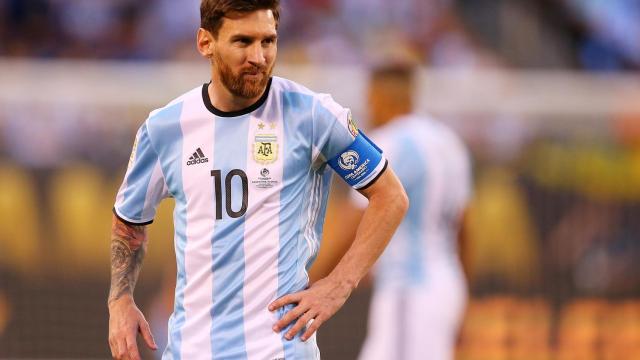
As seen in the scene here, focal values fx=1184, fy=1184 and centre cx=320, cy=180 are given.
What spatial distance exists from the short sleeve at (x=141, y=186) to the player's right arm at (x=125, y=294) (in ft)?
0.18

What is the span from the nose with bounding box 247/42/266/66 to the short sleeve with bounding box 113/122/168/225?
49cm

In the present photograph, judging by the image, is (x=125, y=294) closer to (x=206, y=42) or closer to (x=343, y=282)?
(x=343, y=282)

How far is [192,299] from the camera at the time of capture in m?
3.89

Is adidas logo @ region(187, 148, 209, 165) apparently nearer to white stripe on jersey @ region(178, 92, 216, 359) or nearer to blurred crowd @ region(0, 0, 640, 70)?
white stripe on jersey @ region(178, 92, 216, 359)

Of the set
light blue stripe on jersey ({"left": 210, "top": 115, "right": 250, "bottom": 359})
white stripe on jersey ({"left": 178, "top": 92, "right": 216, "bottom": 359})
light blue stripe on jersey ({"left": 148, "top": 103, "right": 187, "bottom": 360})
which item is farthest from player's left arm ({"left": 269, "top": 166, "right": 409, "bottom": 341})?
light blue stripe on jersey ({"left": 148, "top": 103, "right": 187, "bottom": 360})

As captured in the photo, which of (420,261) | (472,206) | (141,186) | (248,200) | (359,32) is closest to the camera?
(248,200)

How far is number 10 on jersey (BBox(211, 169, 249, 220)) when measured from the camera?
12.6 ft

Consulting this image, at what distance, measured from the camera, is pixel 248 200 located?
3.83 m

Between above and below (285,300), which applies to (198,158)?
above

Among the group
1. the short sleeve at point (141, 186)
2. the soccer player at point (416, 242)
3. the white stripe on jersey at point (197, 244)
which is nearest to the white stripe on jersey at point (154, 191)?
the short sleeve at point (141, 186)

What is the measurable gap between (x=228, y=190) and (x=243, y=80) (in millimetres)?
362

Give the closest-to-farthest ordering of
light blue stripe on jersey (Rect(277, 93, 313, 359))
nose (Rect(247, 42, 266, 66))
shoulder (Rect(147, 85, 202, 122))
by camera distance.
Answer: nose (Rect(247, 42, 266, 66)) < light blue stripe on jersey (Rect(277, 93, 313, 359)) < shoulder (Rect(147, 85, 202, 122))

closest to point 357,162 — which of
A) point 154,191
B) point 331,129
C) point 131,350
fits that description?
point 331,129

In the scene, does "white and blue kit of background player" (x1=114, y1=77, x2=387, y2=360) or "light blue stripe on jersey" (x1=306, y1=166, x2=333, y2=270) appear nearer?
"white and blue kit of background player" (x1=114, y1=77, x2=387, y2=360)
